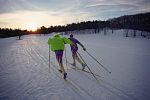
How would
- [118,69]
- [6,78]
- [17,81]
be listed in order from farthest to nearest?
[118,69], [6,78], [17,81]

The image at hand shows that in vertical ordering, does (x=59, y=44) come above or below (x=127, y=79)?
above

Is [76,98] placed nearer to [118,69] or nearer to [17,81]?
[17,81]

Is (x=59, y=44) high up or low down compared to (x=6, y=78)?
up

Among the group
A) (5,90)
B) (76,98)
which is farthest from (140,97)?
(5,90)

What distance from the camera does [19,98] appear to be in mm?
6488

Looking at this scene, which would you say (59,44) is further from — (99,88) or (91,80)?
(99,88)

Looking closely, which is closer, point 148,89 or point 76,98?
point 76,98

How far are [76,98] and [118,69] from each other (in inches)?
205

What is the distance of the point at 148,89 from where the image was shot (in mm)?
7254

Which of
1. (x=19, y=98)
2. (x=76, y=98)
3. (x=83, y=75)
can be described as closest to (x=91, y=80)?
(x=83, y=75)

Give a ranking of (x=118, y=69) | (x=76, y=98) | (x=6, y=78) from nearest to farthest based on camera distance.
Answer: (x=76, y=98)
(x=6, y=78)
(x=118, y=69)

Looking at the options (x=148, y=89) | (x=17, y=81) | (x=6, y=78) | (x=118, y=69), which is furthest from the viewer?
(x=118, y=69)

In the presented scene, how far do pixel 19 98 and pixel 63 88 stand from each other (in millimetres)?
1974

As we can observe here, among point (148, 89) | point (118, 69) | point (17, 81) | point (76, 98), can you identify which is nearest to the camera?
point (76, 98)
